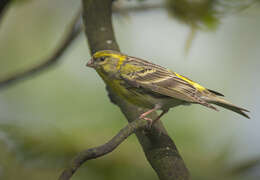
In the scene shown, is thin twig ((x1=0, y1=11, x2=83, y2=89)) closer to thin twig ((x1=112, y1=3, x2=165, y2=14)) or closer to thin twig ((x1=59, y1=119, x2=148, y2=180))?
thin twig ((x1=112, y1=3, x2=165, y2=14))

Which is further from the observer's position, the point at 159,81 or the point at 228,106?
the point at 159,81

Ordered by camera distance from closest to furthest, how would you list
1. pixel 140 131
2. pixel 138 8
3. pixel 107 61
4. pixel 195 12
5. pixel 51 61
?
1. pixel 140 131
2. pixel 107 61
3. pixel 195 12
4. pixel 51 61
5. pixel 138 8

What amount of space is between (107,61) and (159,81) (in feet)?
2.07

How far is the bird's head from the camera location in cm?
395

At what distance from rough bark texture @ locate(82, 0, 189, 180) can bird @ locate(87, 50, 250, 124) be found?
11 cm

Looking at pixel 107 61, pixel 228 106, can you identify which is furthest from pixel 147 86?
pixel 228 106

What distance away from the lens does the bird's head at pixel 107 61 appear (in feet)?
13.0

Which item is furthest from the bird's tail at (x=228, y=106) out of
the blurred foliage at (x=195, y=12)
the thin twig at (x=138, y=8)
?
the thin twig at (x=138, y=8)

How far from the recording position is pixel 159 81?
4.23 meters

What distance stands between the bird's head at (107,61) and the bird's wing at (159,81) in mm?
93

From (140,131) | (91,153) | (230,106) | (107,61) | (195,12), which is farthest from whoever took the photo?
(195,12)

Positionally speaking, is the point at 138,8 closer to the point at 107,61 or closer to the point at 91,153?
the point at 107,61

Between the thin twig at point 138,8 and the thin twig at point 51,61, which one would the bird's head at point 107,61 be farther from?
the thin twig at point 138,8

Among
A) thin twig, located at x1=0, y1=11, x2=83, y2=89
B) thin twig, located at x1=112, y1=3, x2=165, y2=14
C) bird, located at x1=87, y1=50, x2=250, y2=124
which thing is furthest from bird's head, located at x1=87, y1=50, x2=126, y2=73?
thin twig, located at x1=112, y1=3, x2=165, y2=14
